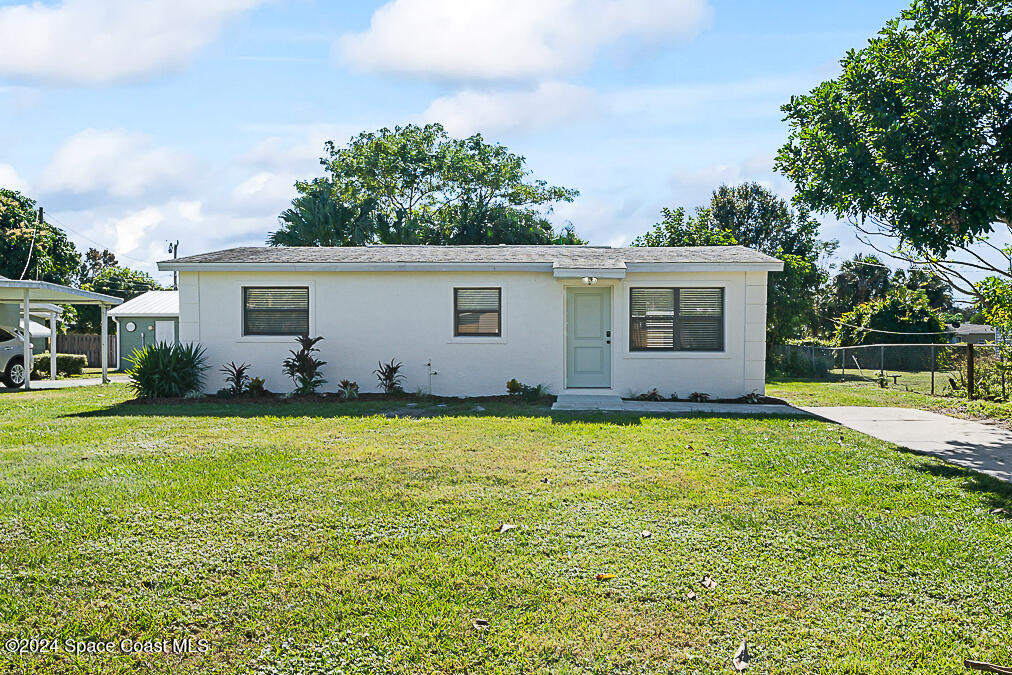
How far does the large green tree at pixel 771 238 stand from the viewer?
2323 centimetres

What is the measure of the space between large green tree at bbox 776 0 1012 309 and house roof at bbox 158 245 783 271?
337 cm

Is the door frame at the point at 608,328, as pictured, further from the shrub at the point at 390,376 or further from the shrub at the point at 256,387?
the shrub at the point at 256,387

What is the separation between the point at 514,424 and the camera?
32.5 feet

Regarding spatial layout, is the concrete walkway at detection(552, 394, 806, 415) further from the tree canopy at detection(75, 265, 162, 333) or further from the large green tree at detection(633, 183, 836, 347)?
the tree canopy at detection(75, 265, 162, 333)

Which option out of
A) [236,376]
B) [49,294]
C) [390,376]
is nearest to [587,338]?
[390,376]

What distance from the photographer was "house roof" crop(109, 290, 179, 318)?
76.1ft

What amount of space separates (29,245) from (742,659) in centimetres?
3476

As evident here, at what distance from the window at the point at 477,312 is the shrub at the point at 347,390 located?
2.21m

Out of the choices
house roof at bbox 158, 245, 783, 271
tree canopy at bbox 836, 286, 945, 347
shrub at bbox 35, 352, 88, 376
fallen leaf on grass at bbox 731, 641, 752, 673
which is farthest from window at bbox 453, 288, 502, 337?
tree canopy at bbox 836, 286, 945, 347

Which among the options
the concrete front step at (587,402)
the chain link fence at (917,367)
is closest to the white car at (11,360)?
the concrete front step at (587,402)

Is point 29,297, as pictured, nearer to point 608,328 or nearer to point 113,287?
point 608,328

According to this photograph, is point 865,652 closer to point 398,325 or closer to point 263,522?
point 263,522

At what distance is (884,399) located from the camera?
13906mm

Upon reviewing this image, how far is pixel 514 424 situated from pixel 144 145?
601 inches
